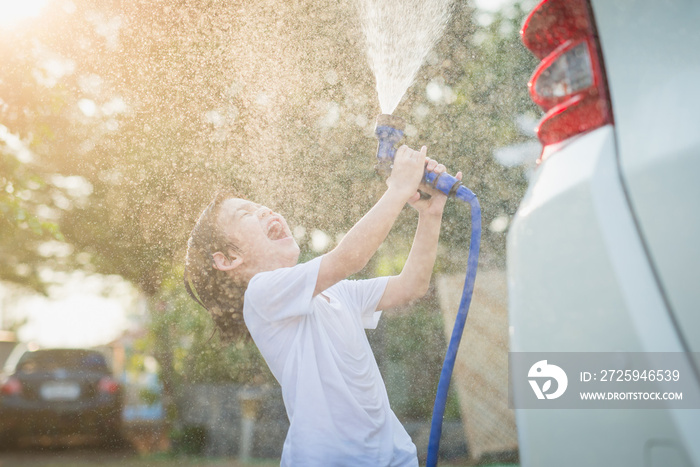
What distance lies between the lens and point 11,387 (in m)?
5.67

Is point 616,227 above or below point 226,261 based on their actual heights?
below

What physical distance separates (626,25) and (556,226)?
300 millimetres

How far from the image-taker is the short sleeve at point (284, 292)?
4.48 feet

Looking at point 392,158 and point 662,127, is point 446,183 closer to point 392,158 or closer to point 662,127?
point 392,158

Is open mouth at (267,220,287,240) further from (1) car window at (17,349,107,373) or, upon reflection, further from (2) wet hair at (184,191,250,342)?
(1) car window at (17,349,107,373)

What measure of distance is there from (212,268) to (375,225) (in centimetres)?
73

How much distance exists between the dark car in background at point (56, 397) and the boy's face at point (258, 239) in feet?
16.3

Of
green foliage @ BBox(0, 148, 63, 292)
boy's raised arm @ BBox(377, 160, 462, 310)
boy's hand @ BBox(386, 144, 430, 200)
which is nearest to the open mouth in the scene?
boy's raised arm @ BBox(377, 160, 462, 310)

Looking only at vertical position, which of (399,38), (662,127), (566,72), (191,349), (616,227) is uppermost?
(399,38)

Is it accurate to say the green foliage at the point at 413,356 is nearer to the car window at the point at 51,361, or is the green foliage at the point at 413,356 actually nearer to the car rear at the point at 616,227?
the car window at the point at 51,361

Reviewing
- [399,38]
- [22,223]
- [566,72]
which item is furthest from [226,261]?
[22,223]

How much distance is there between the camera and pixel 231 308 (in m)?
1.94

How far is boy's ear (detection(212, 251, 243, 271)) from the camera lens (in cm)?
171

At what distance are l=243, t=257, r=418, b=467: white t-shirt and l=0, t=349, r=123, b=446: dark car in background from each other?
5159 millimetres
